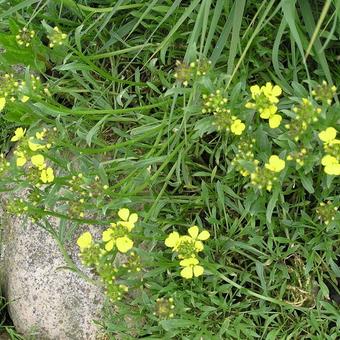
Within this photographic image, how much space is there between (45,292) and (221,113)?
1.33 meters

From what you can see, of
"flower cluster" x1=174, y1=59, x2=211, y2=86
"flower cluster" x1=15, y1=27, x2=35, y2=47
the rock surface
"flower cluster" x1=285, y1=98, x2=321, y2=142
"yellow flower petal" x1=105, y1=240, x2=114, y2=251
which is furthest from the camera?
the rock surface

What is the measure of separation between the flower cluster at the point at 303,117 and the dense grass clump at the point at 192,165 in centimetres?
10

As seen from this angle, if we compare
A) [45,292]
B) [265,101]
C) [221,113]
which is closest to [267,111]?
[265,101]

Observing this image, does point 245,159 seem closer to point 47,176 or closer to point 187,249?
point 187,249

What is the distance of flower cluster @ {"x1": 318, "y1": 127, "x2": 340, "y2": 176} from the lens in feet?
5.93

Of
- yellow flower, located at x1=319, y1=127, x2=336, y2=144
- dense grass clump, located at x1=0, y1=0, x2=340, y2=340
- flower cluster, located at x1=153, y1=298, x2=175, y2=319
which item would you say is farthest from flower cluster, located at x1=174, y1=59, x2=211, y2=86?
flower cluster, located at x1=153, y1=298, x2=175, y2=319

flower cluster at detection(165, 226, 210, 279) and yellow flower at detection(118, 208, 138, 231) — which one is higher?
yellow flower at detection(118, 208, 138, 231)

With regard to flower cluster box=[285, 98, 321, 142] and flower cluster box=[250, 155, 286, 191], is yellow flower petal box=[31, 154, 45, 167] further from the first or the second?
flower cluster box=[285, 98, 321, 142]

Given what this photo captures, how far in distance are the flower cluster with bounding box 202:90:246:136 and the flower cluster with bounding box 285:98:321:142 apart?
195 millimetres

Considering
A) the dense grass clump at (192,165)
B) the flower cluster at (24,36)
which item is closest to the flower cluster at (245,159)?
the dense grass clump at (192,165)

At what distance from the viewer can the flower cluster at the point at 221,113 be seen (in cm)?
192

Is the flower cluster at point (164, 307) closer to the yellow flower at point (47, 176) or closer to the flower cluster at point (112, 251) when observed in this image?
the flower cluster at point (112, 251)

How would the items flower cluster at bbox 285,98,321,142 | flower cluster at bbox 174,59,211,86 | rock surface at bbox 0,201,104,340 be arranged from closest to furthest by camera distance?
flower cluster at bbox 285,98,321,142 < flower cluster at bbox 174,59,211,86 < rock surface at bbox 0,201,104,340

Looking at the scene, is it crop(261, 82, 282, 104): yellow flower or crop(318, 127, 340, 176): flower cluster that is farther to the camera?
crop(261, 82, 282, 104): yellow flower
